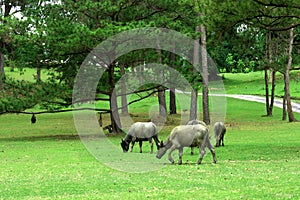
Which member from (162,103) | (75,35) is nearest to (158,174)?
(75,35)

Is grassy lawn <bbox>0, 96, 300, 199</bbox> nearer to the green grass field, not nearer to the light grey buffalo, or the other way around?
the green grass field

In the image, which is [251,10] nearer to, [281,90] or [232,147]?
[232,147]

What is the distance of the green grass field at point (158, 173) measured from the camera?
14258 mm

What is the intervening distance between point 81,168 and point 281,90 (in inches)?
2633

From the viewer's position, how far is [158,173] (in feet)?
59.9

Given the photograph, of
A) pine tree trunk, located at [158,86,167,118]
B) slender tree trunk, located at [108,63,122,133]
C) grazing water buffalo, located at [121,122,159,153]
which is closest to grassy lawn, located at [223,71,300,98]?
pine tree trunk, located at [158,86,167,118]

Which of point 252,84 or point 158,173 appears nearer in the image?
→ point 158,173

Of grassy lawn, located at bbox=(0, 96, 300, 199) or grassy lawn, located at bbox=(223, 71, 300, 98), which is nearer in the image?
grassy lawn, located at bbox=(0, 96, 300, 199)

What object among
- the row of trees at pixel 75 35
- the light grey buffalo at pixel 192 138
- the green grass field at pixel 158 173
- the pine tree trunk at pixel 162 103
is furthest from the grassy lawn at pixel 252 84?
the light grey buffalo at pixel 192 138

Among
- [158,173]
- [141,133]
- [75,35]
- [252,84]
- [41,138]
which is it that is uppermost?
[75,35]

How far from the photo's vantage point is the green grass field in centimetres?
1426

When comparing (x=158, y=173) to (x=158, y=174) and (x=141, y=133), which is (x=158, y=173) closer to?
(x=158, y=174)

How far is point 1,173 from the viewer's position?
19.8 metres

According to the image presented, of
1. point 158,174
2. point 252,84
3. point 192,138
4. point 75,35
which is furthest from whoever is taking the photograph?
point 252,84
